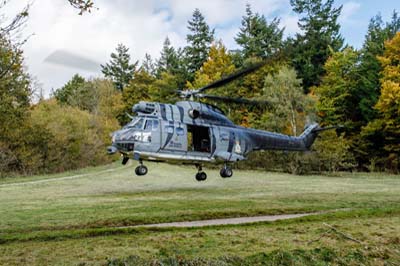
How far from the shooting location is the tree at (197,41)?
53300 millimetres

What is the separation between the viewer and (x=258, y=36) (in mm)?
47781

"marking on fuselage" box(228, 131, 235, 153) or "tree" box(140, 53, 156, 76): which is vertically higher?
"tree" box(140, 53, 156, 76)

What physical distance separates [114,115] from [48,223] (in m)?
41.0

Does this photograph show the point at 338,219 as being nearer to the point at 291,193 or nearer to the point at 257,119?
the point at 291,193

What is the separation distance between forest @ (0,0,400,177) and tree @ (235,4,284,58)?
0.38 feet

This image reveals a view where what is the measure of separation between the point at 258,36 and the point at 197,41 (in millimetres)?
9256

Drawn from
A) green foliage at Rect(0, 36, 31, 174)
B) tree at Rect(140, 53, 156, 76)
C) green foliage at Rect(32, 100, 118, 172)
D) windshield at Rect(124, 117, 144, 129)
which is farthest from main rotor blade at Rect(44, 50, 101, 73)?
tree at Rect(140, 53, 156, 76)

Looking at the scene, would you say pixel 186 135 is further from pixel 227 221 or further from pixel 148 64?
pixel 148 64

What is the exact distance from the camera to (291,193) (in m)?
13.4

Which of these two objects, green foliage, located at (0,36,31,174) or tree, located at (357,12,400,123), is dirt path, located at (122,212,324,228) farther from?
tree, located at (357,12,400,123)

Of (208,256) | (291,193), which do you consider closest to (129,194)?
(291,193)

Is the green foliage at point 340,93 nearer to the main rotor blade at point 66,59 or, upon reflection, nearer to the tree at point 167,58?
the tree at point 167,58

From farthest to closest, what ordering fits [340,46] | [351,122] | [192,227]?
[340,46] → [351,122] → [192,227]

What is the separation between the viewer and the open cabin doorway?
14336 millimetres
